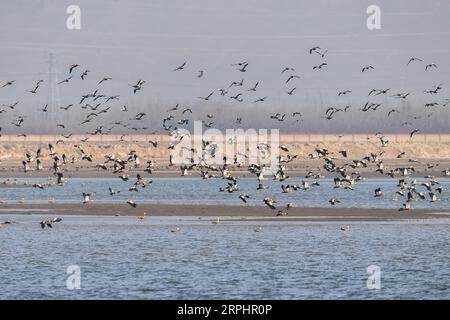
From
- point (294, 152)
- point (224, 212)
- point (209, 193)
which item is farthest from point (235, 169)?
point (224, 212)

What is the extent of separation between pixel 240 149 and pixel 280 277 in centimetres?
12640

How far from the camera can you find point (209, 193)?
270 feet

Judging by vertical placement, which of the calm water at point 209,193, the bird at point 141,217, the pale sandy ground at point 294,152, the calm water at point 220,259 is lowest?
the calm water at point 220,259

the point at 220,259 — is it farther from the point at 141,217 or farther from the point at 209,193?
the point at 209,193

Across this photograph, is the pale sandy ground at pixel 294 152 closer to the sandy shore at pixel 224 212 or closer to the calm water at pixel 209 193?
the calm water at pixel 209 193

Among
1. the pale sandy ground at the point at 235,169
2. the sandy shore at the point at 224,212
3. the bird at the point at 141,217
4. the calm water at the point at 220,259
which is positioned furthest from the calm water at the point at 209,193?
→ the calm water at the point at 220,259

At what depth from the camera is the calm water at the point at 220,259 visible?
3872 cm

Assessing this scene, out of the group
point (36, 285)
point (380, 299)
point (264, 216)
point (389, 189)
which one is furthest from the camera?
point (389, 189)

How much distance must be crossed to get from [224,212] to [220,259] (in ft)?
63.4

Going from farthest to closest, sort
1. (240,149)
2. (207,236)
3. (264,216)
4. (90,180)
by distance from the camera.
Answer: (240,149) → (90,180) → (264,216) → (207,236)

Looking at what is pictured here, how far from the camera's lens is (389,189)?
86.4 metres

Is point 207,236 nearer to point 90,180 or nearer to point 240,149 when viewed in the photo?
point 90,180

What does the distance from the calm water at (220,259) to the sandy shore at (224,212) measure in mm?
3241
